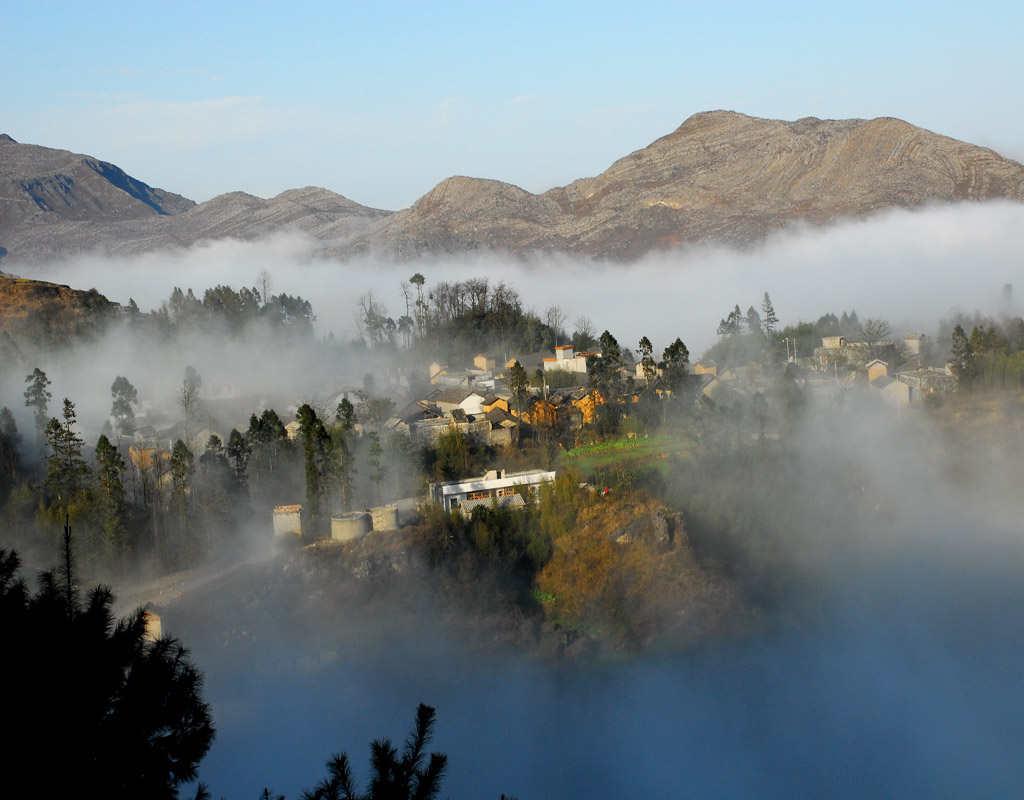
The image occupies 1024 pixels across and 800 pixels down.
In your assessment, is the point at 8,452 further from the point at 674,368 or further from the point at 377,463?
the point at 674,368

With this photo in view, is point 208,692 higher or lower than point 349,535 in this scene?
lower

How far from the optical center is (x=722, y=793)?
11562 mm

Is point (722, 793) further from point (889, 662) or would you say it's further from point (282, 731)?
point (282, 731)

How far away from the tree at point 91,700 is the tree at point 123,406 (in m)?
18.6

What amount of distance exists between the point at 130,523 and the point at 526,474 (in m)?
6.73

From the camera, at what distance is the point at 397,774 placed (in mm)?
3312

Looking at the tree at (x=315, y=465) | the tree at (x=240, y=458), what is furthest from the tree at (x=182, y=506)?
the tree at (x=315, y=465)

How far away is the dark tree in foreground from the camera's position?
129 inches

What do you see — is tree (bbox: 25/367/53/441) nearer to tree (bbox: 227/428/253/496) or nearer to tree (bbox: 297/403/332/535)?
tree (bbox: 227/428/253/496)

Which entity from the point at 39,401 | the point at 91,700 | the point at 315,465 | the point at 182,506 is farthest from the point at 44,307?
the point at 91,700

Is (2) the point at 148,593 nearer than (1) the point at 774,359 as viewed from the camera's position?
Yes

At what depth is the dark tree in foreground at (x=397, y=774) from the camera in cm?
329

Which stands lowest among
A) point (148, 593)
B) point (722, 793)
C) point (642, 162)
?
point (722, 793)

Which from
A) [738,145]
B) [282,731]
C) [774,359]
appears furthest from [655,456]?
[738,145]
